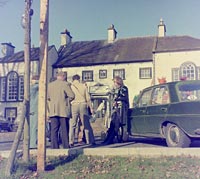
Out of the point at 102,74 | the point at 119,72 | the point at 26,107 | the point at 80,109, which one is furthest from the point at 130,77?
the point at 26,107

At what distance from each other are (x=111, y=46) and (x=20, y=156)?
28715 millimetres

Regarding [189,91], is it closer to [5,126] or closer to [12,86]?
[5,126]

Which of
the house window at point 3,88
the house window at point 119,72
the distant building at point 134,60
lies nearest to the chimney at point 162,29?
the distant building at point 134,60

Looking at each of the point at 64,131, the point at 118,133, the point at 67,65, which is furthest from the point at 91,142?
the point at 67,65

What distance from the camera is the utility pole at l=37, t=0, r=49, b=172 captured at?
498cm

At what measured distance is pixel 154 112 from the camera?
6746 mm

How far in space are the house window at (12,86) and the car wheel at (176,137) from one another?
27.2m

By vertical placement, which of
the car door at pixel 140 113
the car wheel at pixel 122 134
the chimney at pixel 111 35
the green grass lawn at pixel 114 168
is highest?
the chimney at pixel 111 35

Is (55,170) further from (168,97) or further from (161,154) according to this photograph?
(168,97)

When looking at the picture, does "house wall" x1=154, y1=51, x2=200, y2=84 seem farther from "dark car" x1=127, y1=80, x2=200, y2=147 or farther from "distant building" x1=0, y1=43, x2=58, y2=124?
"dark car" x1=127, y1=80, x2=200, y2=147

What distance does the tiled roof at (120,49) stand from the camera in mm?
29172

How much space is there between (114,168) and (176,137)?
1845 millimetres

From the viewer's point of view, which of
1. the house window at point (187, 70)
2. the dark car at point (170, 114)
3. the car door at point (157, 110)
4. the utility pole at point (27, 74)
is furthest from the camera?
the house window at point (187, 70)

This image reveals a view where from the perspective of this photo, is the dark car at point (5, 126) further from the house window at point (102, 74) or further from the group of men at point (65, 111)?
the group of men at point (65, 111)
